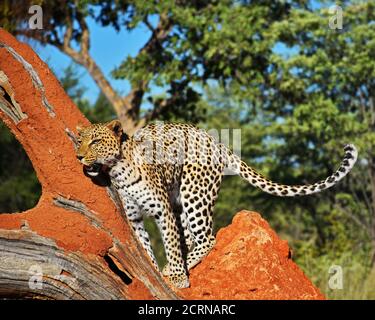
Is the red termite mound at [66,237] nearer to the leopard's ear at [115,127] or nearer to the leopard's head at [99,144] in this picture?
the leopard's head at [99,144]

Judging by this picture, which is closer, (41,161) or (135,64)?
(41,161)

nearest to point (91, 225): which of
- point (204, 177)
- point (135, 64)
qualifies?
point (204, 177)

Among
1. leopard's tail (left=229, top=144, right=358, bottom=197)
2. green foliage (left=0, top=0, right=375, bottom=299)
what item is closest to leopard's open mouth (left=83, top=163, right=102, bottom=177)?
leopard's tail (left=229, top=144, right=358, bottom=197)

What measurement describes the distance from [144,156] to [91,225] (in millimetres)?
1150

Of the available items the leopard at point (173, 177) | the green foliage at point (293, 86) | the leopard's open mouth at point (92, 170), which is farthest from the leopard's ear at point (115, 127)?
the green foliage at point (293, 86)

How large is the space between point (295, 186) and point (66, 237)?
261cm

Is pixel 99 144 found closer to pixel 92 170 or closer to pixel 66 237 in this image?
pixel 92 170

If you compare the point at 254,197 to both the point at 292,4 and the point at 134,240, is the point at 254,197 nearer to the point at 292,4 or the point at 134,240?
the point at 292,4

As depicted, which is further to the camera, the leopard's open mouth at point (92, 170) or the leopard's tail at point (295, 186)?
the leopard's tail at point (295, 186)

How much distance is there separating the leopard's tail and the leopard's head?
1552 mm

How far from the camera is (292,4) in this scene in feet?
72.9

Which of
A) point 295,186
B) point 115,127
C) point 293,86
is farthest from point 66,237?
point 293,86

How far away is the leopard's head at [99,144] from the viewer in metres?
6.77
